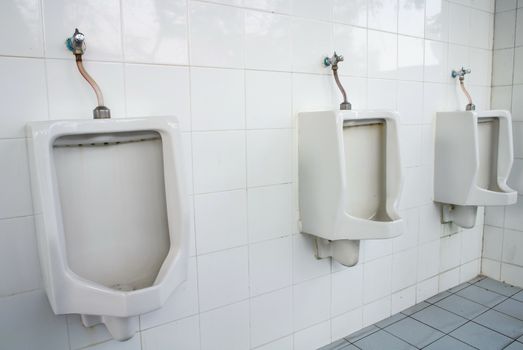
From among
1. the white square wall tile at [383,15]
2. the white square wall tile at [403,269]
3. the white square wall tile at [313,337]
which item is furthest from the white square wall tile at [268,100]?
the white square wall tile at [403,269]

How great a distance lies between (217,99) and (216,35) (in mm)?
218

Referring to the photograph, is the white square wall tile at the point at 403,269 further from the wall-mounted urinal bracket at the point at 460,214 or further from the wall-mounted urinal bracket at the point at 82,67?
the wall-mounted urinal bracket at the point at 82,67

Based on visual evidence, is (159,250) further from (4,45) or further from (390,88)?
(390,88)

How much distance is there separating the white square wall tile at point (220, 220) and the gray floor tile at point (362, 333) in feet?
2.61

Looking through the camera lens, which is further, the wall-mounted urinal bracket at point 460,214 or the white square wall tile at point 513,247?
the white square wall tile at point 513,247

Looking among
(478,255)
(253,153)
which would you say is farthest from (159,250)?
(478,255)

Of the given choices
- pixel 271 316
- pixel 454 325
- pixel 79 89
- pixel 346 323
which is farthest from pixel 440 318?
pixel 79 89

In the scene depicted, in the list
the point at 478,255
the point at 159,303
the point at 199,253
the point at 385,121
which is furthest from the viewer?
the point at 478,255

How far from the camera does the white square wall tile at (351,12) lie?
1.73 m

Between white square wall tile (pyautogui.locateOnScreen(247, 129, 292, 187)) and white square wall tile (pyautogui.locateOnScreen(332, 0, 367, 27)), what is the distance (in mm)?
561

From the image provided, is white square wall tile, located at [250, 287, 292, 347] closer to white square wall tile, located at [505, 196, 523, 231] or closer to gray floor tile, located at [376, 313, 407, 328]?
gray floor tile, located at [376, 313, 407, 328]

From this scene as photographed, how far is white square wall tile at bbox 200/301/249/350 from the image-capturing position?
1.49 metres

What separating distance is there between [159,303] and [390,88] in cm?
147

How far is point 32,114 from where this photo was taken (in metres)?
1.12
